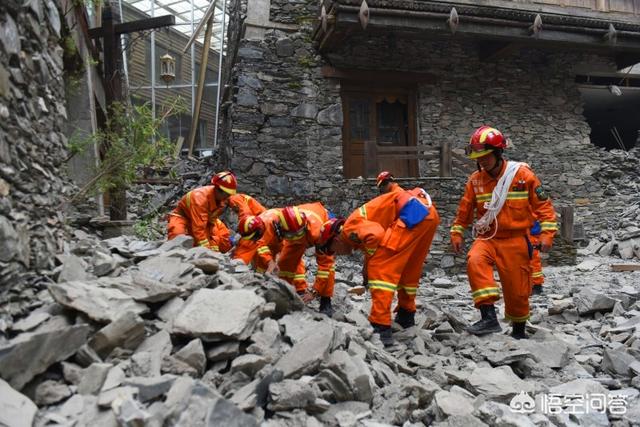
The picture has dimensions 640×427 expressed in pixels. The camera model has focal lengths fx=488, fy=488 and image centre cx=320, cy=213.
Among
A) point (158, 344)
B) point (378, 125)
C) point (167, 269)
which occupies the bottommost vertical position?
point (158, 344)

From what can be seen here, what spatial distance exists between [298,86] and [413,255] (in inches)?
250

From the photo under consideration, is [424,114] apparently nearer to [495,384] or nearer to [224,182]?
[224,182]

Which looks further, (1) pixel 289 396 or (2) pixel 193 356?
(2) pixel 193 356

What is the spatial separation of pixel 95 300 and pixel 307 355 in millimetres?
Result: 1219

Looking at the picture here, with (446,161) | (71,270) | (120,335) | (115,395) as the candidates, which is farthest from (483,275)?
(446,161)

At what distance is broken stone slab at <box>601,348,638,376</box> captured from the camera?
11.2 ft

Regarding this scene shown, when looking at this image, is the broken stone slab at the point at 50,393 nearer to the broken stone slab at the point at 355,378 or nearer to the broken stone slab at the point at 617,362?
the broken stone slab at the point at 355,378

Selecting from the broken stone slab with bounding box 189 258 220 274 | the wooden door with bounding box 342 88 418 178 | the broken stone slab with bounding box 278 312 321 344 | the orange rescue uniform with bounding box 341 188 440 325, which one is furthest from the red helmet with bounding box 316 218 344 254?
the wooden door with bounding box 342 88 418 178

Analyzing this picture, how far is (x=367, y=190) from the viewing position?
8.70 metres

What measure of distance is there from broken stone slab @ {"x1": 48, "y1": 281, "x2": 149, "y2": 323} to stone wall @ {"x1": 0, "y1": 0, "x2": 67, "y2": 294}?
0.82 ft

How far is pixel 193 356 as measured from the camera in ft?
8.24

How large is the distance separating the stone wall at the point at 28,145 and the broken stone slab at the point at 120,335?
0.54m

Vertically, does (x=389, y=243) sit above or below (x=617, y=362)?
above

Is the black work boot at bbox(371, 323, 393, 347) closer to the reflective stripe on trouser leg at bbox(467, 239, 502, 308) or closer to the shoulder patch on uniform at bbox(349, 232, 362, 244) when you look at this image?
the shoulder patch on uniform at bbox(349, 232, 362, 244)
